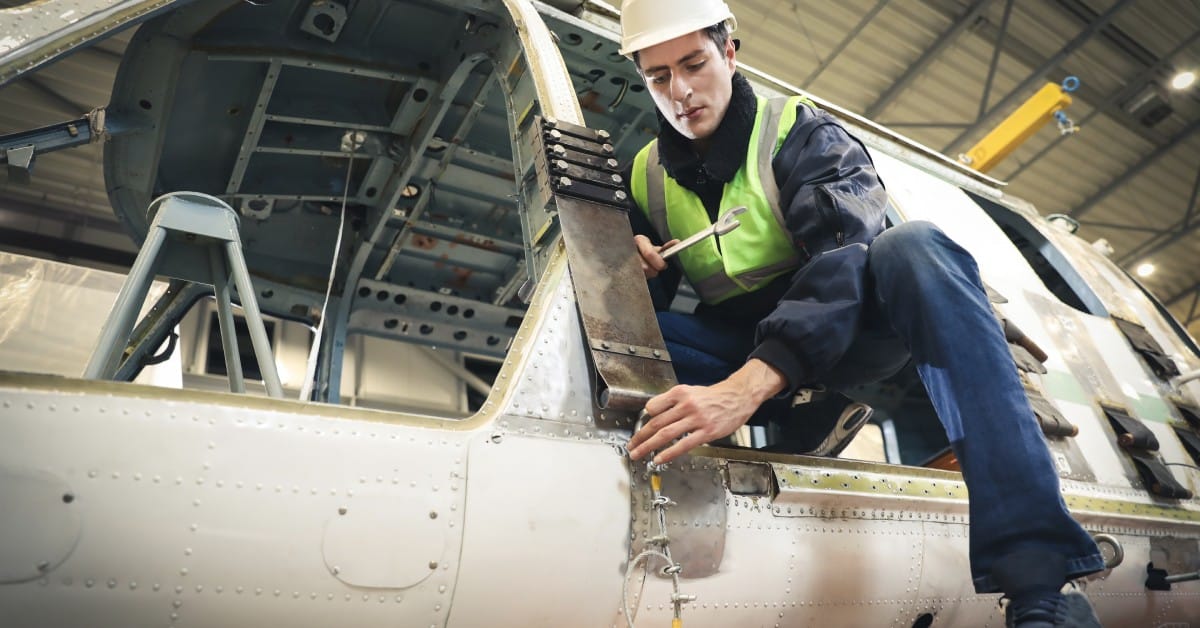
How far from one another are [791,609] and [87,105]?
8406mm

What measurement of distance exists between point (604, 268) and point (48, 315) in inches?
205

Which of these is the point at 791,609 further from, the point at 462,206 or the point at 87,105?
the point at 87,105

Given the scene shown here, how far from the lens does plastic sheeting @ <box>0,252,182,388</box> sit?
561cm

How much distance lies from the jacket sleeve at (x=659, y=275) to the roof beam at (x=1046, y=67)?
10.7 meters

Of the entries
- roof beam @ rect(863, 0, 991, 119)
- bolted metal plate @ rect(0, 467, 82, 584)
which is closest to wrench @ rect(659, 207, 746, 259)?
bolted metal plate @ rect(0, 467, 82, 584)

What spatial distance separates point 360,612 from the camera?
1.63 metres

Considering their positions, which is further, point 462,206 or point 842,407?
point 462,206

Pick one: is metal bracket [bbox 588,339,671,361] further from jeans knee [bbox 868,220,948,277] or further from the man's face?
the man's face

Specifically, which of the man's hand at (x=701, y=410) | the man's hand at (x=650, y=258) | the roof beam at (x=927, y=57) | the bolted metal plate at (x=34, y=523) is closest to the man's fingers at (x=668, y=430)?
the man's hand at (x=701, y=410)

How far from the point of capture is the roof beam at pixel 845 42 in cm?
1031

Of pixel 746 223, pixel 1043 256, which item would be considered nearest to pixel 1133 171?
pixel 1043 256

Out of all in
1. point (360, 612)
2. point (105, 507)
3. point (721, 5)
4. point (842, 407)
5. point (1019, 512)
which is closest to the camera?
point (105, 507)

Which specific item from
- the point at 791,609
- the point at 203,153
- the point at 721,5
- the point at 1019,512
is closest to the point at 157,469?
the point at 791,609

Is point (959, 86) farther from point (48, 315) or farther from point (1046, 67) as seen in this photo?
point (48, 315)
